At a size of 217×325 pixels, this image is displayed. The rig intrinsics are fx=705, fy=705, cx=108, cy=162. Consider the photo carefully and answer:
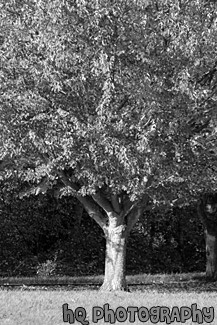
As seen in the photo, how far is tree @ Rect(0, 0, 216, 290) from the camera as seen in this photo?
44.3ft

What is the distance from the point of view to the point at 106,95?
1353 cm

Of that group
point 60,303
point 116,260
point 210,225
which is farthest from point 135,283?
point 60,303

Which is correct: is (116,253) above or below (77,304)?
above

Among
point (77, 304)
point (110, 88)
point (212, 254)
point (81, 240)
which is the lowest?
point (77, 304)

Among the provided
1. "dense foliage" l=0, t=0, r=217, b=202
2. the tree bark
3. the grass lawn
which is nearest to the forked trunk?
the tree bark

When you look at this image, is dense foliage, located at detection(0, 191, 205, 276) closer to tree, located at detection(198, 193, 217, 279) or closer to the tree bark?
tree, located at detection(198, 193, 217, 279)

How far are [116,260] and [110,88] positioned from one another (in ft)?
16.1

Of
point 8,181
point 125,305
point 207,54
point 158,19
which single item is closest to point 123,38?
point 158,19

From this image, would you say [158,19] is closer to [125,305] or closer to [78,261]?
[125,305]

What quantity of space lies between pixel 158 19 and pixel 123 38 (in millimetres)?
791

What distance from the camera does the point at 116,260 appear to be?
1669 centimetres

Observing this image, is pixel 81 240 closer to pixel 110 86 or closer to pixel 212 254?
pixel 212 254

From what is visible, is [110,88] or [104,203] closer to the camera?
[110,88]

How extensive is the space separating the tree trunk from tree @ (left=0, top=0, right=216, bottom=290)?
2.21 m
